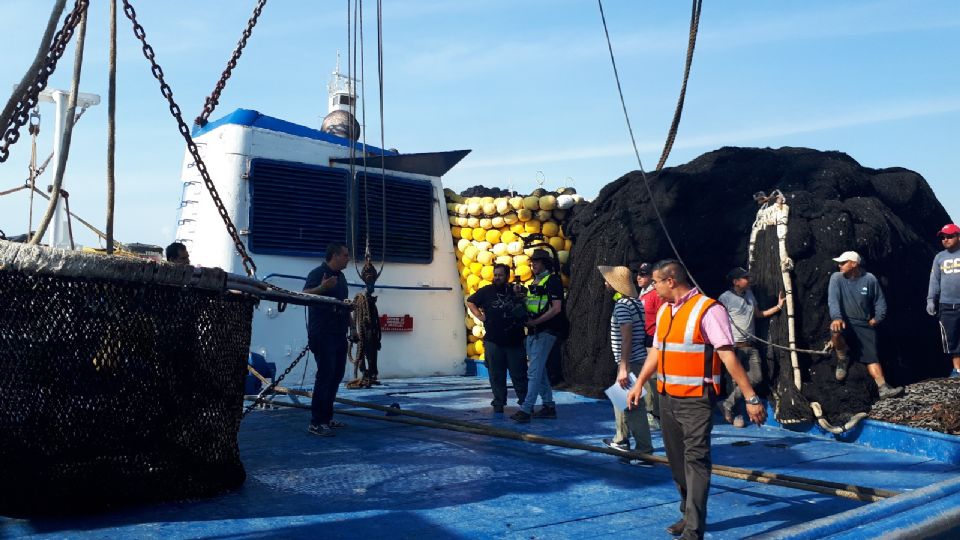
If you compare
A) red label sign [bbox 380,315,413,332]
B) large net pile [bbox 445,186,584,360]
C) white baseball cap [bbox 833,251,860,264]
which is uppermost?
large net pile [bbox 445,186,584,360]

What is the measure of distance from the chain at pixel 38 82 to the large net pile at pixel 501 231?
7077 mm

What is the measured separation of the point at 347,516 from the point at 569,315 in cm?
592

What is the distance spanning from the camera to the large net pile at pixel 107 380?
3.83m

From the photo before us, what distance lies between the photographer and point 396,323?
469 inches

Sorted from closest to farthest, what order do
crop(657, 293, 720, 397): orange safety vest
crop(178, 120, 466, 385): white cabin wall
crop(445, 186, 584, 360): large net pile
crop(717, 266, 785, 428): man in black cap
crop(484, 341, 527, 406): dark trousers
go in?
crop(657, 293, 720, 397): orange safety vest, crop(717, 266, 785, 428): man in black cap, crop(484, 341, 527, 406): dark trousers, crop(178, 120, 466, 385): white cabin wall, crop(445, 186, 584, 360): large net pile

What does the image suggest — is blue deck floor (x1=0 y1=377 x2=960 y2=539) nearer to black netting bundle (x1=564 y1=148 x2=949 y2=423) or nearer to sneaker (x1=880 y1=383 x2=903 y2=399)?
sneaker (x1=880 y1=383 x2=903 y2=399)

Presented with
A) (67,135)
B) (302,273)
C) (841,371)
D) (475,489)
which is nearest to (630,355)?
(475,489)

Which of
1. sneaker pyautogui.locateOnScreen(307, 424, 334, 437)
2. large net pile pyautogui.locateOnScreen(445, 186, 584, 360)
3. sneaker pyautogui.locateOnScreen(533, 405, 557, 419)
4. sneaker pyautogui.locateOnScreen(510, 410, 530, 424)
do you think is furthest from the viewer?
large net pile pyautogui.locateOnScreen(445, 186, 584, 360)

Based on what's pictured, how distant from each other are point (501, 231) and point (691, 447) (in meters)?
7.99

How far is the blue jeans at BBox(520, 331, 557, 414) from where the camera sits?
25.4 ft

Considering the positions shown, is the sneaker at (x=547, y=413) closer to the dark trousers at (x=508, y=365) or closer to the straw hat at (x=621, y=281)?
the dark trousers at (x=508, y=365)

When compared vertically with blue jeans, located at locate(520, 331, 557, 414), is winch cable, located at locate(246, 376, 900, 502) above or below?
below

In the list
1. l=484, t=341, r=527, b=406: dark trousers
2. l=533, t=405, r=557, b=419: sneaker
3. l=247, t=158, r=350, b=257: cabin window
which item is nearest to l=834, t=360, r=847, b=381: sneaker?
l=533, t=405, r=557, b=419: sneaker

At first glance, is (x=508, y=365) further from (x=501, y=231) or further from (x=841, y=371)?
(x=501, y=231)
